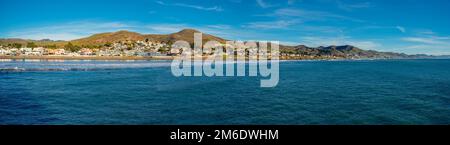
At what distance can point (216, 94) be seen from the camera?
1622 inches

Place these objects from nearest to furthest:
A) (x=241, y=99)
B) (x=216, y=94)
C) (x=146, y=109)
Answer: (x=146, y=109) < (x=241, y=99) < (x=216, y=94)

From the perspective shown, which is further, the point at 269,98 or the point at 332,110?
the point at 269,98

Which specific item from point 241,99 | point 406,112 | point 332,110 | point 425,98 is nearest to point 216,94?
point 241,99

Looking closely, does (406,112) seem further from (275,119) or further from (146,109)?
(146,109)

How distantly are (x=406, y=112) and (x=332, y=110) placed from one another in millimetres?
6700

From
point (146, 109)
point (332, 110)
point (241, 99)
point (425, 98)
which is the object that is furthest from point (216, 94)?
point (425, 98)
